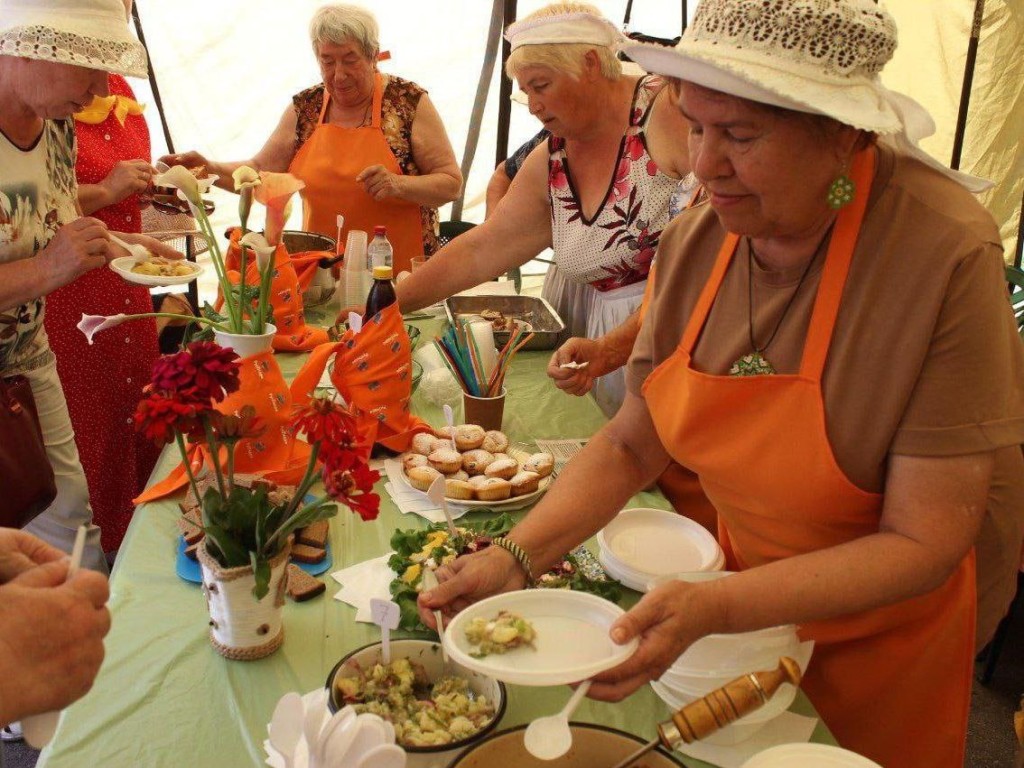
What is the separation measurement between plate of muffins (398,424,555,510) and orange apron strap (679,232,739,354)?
50 cm

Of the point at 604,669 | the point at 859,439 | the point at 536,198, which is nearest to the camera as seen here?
the point at 604,669

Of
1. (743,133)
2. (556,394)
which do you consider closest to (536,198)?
(556,394)

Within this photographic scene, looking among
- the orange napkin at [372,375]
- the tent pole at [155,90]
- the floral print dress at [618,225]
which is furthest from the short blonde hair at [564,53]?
the tent pole at [155,90]

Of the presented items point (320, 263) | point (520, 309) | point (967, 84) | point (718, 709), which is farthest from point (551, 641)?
point (967, 84)

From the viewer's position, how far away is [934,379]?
1119 millimetres

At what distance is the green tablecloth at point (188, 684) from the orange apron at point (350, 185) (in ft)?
7.16

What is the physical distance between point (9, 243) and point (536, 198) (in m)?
1.42

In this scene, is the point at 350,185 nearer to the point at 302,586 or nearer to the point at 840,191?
the point at 302,586

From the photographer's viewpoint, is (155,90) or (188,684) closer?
(188,684)

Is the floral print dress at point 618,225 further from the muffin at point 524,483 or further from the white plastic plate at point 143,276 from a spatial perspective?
the white plastic plate at point 143,276

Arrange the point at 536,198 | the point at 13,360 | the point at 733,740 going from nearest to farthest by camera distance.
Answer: the point at 733,740 < the point at 13,360 < the point at 536,198

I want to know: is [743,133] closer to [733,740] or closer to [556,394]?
[733,740]

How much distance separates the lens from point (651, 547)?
1518 millimetres

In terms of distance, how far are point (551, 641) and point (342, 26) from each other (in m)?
2.76
